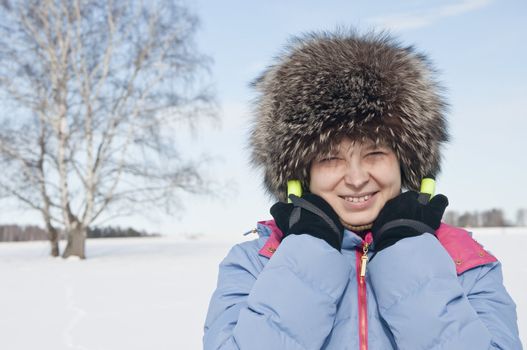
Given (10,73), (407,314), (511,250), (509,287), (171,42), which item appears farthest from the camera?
(171,42)

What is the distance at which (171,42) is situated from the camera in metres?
12.8

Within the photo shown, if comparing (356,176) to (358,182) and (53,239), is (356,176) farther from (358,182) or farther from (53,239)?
(53,239)

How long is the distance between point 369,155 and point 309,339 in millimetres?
537

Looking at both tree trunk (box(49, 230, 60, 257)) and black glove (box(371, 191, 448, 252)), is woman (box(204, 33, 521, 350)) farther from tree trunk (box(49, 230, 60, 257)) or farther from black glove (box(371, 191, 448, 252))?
tree trunk (box(49, 230, 60, 257))

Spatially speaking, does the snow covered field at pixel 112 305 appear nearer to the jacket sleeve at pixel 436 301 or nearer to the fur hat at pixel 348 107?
the fur hat at pixel 348 107

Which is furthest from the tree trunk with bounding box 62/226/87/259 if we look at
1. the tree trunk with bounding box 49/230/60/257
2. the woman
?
the woman

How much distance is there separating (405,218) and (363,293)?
218 millimetres

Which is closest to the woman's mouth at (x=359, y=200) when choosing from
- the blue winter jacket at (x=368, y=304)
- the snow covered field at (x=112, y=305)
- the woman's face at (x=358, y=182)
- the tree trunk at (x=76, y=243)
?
the woman's face at (x=358, y=182)

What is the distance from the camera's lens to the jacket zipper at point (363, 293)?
4.20ft

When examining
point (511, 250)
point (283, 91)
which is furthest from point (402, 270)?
point (511, 250)

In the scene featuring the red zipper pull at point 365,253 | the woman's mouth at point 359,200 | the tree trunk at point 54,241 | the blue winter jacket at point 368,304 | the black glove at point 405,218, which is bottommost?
the tree trunk at point 54,241

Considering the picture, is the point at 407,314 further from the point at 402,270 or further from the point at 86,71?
the point at 86,71

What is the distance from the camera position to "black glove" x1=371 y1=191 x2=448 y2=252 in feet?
4.26

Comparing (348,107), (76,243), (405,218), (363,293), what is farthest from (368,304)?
(76,243)
